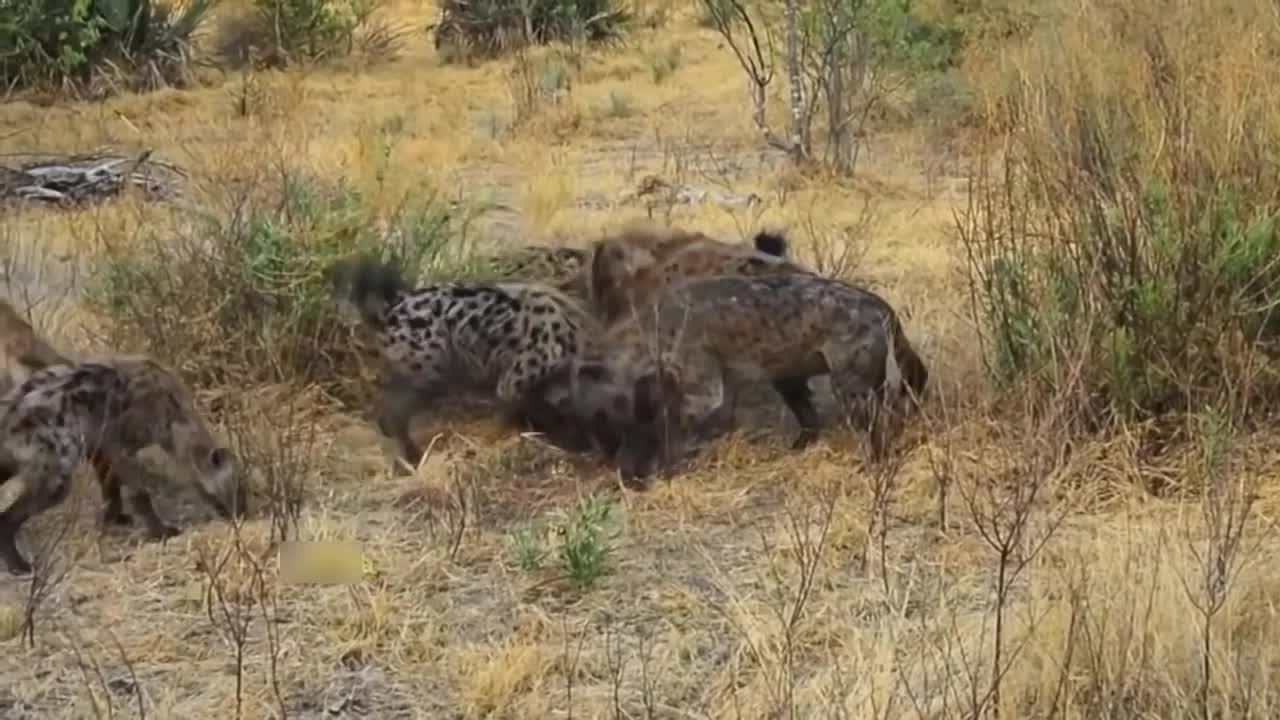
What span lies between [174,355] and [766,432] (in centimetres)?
260

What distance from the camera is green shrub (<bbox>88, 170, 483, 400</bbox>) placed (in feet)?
29.7

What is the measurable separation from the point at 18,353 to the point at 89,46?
1060cm

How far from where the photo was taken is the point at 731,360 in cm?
825

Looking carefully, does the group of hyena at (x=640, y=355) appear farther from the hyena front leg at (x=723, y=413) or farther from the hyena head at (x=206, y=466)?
the hyena head at (x=206, y=466)

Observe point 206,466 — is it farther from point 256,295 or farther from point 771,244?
point 771,244

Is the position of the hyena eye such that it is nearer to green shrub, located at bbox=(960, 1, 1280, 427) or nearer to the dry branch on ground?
→ green shrub, located at bbox=(960, 1, 1280, 427)

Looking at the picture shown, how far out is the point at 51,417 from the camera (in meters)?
7.14

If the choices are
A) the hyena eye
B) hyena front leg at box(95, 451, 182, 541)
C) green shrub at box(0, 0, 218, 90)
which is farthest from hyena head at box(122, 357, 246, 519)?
green shrub at box(0, 0, 218, 90)

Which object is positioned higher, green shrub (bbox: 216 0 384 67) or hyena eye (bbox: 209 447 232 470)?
green shrub (bbox: 216 0 384 67)

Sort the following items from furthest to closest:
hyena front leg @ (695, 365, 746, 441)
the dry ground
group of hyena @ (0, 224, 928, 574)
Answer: hyena front leg @ (695, 365, 746, 441) < group of hyena @ (0, 224, 928, 574) < the dry ground

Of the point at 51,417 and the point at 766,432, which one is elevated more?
the point at 51,417

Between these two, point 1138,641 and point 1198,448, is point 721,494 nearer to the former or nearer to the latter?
point 1198,448

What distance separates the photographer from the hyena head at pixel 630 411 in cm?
792

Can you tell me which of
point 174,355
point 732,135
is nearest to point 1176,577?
point 174,355
